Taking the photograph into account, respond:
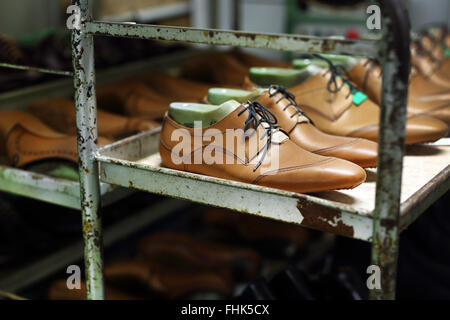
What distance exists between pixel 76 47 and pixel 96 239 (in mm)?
372

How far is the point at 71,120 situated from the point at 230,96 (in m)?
0.60

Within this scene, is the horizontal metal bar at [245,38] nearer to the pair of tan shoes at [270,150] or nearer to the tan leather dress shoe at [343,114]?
the pair of tan shoes at [270,150]

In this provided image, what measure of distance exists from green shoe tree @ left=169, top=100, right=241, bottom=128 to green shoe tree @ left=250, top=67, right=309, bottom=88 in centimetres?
20

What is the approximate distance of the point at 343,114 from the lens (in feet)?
3.85

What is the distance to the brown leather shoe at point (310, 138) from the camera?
1.03 metres

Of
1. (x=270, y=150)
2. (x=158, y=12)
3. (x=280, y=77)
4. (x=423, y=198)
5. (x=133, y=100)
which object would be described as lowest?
(x=423, y=198)

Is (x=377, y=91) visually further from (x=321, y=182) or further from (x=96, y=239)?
(x=96, y=239)

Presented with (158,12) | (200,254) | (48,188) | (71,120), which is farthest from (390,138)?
(158,12)

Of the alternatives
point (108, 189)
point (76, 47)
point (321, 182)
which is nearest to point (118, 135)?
point (108, 189)

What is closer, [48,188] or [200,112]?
[200,112]

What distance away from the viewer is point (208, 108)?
3.63ft

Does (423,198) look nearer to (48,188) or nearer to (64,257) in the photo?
(48,188)

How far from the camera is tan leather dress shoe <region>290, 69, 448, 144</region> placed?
1.13m

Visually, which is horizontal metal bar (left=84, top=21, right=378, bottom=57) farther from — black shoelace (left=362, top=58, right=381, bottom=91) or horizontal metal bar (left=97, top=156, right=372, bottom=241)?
black shoelace (left=362, top=58, right=381, bottom=91)
